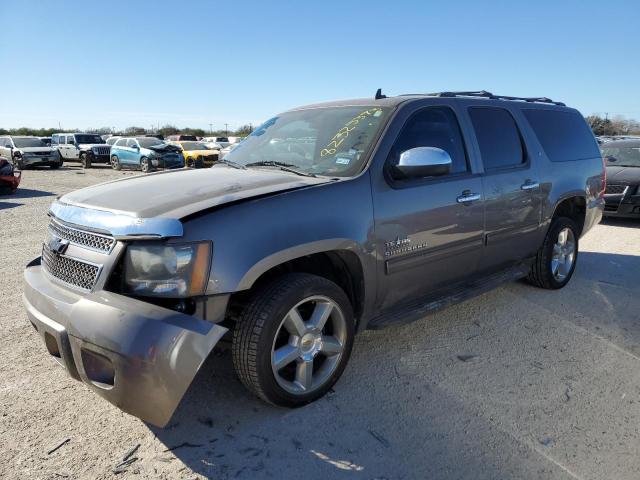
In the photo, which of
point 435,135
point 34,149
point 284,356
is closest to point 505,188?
point 435,135

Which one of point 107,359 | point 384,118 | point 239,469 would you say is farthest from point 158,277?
point 384,118

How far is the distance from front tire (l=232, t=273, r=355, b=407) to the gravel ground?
6.6 inches

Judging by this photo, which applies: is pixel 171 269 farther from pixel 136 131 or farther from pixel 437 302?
pixel 136 131

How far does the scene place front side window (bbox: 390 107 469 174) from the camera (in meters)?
3.43

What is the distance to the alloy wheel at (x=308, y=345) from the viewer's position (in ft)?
9.13

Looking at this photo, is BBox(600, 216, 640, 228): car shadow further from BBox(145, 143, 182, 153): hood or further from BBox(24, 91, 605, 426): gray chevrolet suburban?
BBox(145, 143, 182, 153): hood

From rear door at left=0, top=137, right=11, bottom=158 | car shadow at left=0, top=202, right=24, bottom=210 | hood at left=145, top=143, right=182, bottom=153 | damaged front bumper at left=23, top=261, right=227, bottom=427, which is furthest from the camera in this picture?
rear door at left=0, top=137, right=11, bottom=158

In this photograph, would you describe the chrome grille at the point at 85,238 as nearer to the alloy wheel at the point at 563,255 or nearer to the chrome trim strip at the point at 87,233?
the chrome trim strip at the point at 87,233

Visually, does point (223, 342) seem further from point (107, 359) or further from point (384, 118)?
point (384, 118)

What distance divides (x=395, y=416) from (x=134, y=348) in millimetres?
1511

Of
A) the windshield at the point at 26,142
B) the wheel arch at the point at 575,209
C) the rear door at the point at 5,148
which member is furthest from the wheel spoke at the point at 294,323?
the windshield at the point at 26,142

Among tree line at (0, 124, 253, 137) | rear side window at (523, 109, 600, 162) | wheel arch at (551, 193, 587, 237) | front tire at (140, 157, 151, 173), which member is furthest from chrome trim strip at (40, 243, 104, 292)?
tree line at (0, 124, 253, 137)

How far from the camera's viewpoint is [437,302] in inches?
143

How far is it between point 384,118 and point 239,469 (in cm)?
237
